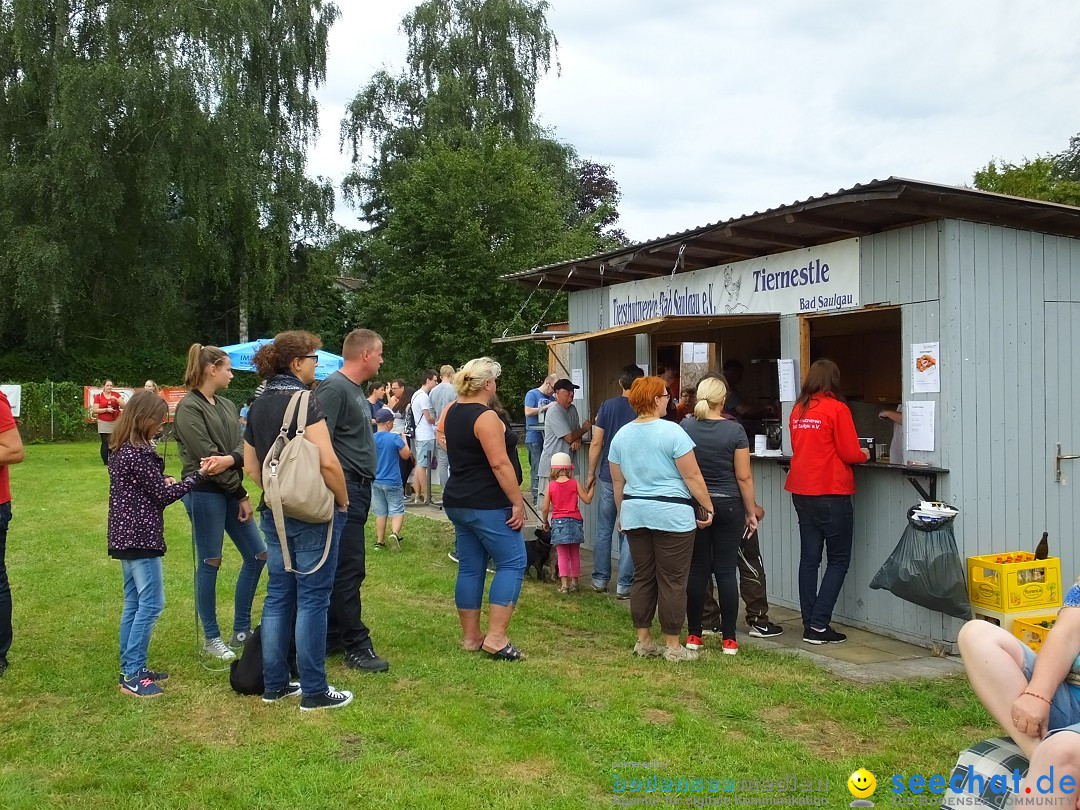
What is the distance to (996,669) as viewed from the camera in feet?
9.84

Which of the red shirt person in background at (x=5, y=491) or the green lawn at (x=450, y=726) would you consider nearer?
the green lawn at (x=450, y=726)

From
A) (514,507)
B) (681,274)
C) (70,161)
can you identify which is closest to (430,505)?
(681,274)

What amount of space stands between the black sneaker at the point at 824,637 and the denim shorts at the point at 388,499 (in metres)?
4.50

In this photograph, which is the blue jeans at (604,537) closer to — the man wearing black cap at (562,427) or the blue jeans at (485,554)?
the man wearing black cap at (562,427)

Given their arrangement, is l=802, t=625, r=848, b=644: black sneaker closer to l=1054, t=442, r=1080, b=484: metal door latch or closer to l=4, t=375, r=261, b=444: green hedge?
l=1054, t=442, r=1080, b=484: metal door latch

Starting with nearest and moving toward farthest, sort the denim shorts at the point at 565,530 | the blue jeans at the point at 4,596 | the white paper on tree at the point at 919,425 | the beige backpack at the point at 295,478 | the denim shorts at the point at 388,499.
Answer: the beige backpack at the point at 295,478 → the blue jeans at the point at 4,596 → the white paper on tree at the point at 919,425 → the denim shorts at the point at 565,530 → the denim shorts at the point at 388,499

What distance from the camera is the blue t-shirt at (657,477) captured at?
5.29 metres

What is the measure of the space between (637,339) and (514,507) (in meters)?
4.15

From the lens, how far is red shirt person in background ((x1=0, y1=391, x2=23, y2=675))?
4.62m

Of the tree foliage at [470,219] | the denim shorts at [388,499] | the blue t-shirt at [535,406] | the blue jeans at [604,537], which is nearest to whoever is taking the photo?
the blue jeans at [604,537]

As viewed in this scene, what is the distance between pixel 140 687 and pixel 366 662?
3.85ft

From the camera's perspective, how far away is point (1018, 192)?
24.8 meters

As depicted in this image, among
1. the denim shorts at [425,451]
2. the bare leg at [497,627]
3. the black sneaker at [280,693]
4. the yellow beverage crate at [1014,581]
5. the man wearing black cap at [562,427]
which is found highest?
the man wearing black cap at [562,427]

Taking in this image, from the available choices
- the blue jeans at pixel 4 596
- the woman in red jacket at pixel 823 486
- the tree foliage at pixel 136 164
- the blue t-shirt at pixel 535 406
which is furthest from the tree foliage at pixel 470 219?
the blue jeans at pixel 4 596
